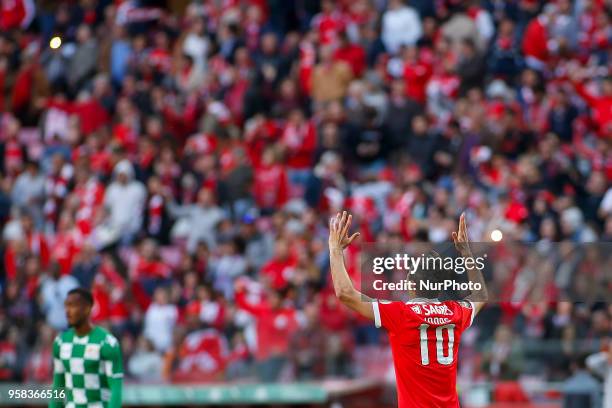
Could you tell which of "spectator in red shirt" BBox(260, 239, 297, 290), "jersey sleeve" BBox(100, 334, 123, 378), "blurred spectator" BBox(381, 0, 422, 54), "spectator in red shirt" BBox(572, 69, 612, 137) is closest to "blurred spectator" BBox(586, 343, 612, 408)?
"jersey sleeve" BBox(100, 334, 123, 378)

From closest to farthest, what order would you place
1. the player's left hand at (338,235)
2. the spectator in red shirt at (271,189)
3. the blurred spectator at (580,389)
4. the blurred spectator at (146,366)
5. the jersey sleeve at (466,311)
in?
the player's left hand at (338,235)
the jersey sleeve at (466,311)
the blurred spectator at (580,389)
the blurred spectator at (146,366)
the spectator in red shirt at (271,189)

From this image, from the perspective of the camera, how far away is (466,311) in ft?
28.6

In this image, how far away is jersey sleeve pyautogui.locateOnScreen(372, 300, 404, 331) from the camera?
8.50 meters

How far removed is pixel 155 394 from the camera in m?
15.6

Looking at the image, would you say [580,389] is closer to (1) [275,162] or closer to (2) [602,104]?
(2) [602,104]

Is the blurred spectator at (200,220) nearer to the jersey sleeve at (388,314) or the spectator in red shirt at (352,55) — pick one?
the spectator in red shirt at (352,55)

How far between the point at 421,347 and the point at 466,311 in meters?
0.40

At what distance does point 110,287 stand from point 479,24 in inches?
246

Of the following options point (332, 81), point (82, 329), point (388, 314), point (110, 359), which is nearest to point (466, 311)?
point (388, 314)

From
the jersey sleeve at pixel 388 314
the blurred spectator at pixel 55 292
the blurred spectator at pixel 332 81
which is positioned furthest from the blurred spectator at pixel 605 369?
the blurred spectator at pixel 332 81

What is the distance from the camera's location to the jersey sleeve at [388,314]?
335 inches

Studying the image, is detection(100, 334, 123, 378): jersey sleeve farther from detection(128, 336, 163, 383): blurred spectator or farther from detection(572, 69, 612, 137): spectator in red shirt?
detection(572, 69, 612, 137): spectator in red shirt

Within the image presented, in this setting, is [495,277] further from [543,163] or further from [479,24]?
[479,24]

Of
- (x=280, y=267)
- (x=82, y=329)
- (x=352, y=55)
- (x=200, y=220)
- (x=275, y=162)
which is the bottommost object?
(x=82, y=329)
